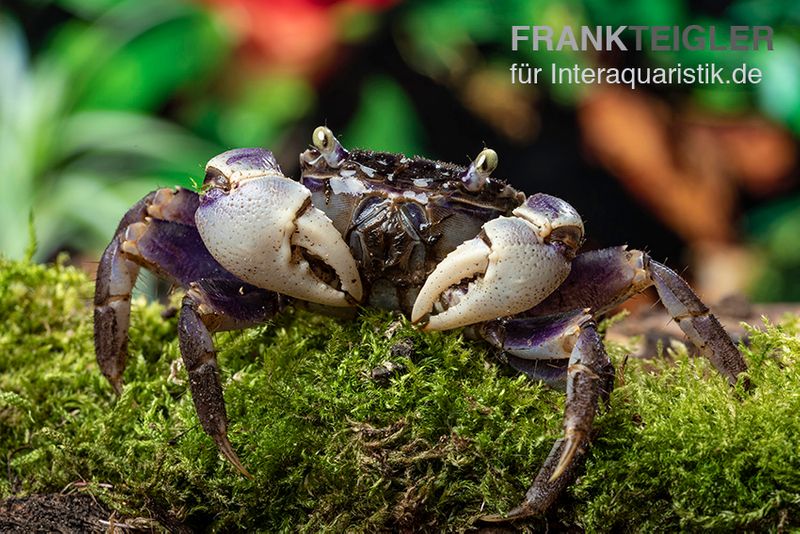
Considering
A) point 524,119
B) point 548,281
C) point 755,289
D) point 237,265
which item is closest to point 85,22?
point 524,119

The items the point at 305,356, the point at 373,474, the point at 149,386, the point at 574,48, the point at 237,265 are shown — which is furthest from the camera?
the point at 574,48

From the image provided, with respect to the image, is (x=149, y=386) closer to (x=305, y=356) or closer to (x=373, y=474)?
(x=305, y=356)

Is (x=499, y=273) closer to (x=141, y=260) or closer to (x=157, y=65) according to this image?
(x=141, y=260)

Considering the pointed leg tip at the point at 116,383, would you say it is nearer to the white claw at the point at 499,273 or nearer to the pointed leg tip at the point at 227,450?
the pointed leg tip at the point at 227,450

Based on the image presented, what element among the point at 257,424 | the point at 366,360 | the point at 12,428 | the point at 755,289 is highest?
the point at 366,360

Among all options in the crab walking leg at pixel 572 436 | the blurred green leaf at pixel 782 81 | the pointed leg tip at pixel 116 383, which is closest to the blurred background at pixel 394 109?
the blurred green leaf at pixel 782 81

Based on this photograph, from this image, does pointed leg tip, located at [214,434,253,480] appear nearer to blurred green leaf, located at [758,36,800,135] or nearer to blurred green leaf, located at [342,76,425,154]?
blurred green leaf, located at [342,76,425,154]

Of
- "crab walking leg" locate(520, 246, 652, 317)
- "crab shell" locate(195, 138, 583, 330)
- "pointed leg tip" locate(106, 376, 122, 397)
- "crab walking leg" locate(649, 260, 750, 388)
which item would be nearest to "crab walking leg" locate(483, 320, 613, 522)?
"crab shell" locate(195, 138, 583, 330)
